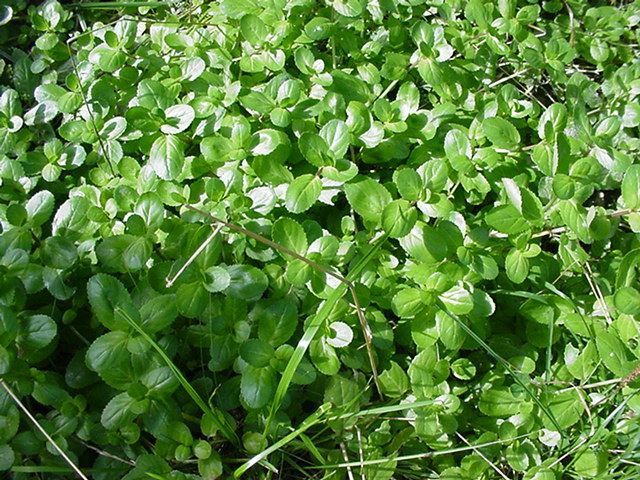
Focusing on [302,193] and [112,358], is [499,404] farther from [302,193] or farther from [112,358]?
[112,358]

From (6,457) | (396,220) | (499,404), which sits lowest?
(499,404)

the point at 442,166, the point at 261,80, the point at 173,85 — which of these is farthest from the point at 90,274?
the point at 442,166

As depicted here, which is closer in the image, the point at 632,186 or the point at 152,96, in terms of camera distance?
the point at 632,186

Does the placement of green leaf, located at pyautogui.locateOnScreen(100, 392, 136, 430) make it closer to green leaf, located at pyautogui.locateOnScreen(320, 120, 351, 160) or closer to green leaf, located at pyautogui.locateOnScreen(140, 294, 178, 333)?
green leaf, located at pyautogui.locateOnScreen(140, 294, 178, 333)

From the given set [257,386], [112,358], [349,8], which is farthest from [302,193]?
[349,8]

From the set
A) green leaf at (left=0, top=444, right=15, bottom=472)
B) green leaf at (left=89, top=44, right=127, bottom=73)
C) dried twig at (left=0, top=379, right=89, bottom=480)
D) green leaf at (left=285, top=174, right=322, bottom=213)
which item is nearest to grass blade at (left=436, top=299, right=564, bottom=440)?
green leaf at (left=285, top=174, right=322, bottom=213)

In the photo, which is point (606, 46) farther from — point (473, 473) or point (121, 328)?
point (121, 328)

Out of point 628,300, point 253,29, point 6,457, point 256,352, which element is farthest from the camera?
point 253,29
